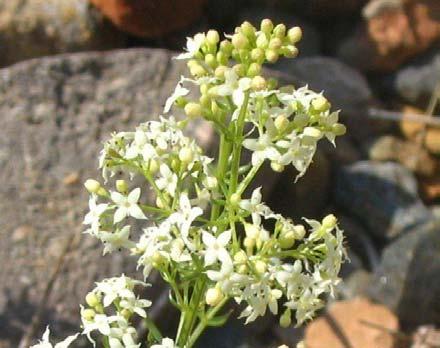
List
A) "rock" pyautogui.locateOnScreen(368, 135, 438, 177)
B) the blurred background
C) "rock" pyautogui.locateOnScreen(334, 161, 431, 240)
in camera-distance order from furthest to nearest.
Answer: "rock" pyautogui.locateOnScreen(368, 135, 438, 177)
"rock" pyautogui.locateOnScreen(334, 161, 431, 240)
the blurred background

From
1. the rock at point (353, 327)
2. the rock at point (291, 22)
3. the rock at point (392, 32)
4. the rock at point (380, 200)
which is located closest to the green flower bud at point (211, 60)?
the rock at point (353, 327)

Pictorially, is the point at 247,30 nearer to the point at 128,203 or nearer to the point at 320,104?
the point at 320,104

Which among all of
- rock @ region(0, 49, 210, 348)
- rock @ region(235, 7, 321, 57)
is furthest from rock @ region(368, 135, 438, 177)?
rock @ region(0, 49, 210, 348)

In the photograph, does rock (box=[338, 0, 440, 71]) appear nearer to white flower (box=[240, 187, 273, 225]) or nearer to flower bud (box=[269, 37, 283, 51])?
flower bud (box=[269, 37, 283, 51])

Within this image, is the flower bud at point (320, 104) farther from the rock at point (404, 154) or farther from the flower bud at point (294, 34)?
the rock at point (404, 154)

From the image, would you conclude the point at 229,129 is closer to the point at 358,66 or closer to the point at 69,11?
the point at 69,11

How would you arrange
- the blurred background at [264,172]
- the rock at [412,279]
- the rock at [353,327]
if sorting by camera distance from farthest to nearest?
the rock at [412,279], the rock at [353,327], the blurred background at [264,172]
